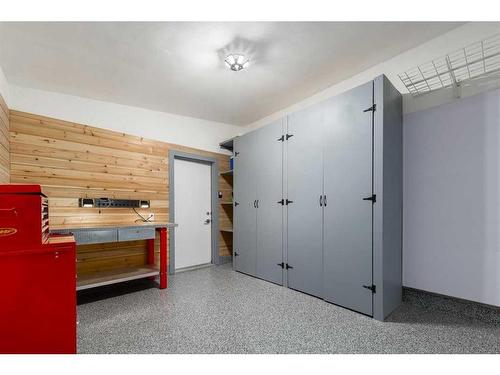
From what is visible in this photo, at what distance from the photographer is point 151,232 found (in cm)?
324

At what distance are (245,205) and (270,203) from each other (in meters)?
0.58

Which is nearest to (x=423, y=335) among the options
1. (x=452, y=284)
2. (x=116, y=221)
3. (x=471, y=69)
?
(x=452, y=284)

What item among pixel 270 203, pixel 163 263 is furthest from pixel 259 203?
pixel 163 263

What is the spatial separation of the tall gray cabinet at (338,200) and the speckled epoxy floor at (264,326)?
0.91ft

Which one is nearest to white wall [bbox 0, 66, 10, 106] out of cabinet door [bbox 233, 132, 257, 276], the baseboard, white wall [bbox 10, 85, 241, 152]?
white wall [bbox 10, 85, 241, 152]

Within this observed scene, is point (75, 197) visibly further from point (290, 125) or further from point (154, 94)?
point (290, 125)

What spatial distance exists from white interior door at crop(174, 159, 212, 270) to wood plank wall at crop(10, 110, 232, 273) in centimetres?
31

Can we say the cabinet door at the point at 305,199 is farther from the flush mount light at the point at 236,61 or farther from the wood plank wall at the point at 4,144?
the wood plank wall at the point at 4,144

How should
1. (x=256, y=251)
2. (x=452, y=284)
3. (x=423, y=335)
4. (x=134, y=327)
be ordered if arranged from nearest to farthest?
(x=423, y=335), (x=134, y=327), (x=452, y=284), (x=256, y=251)

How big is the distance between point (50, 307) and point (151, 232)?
67.2 inches

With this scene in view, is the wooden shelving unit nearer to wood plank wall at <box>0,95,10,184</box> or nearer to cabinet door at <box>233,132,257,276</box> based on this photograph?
cabinet door at <box>233,132,257,276</box>

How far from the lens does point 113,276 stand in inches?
120

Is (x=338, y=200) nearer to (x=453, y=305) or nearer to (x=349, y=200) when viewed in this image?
(x=349, y=200)

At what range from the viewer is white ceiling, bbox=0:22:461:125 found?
215 cm
